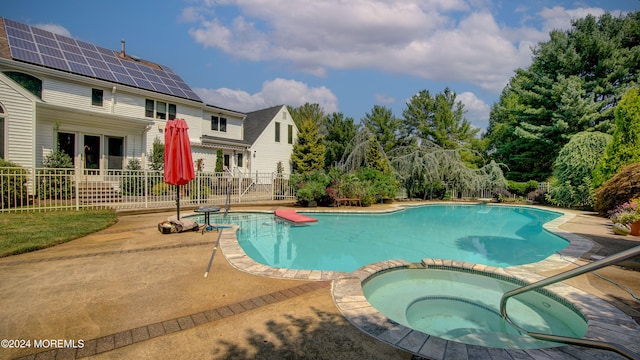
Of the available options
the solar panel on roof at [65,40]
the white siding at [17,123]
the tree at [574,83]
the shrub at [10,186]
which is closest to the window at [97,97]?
the solar panel on roof at [65,40]

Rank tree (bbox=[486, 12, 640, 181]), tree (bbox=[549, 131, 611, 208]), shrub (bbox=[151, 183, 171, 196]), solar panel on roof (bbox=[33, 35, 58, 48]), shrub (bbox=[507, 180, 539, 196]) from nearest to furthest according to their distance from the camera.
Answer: shrub (bbox=[151, 183, 171, 196]) < solar panel on roof (bbox=[33, 35, 58, 48]) < tree (bbox=[549, 131, 611, 208]) < shrub (bbox=[507, 180, 539, 196]) < tree (bbox=[486, 12, 640, 181])

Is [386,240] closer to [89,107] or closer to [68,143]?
[68,143]

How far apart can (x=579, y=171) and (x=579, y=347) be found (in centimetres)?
1734

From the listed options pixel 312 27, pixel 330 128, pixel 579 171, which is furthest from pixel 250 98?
pixel 579 171

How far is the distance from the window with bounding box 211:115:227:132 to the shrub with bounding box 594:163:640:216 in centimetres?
2192

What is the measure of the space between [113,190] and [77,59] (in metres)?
9.58

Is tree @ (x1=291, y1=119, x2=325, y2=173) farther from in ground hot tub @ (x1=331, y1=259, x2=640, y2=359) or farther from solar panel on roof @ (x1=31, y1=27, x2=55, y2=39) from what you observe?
in ground hot tub @ (x1=331, y1=259, x2=640, y2=359)

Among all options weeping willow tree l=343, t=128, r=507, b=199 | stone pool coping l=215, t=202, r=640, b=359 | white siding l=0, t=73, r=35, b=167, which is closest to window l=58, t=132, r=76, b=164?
white siding l=0, t=73, r=35, b=167

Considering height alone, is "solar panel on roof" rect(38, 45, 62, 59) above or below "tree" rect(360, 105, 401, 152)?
above

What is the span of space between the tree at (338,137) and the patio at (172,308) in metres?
24.1

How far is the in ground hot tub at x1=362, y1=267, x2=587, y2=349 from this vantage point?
3878 millimetres

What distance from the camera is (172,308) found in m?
3.65

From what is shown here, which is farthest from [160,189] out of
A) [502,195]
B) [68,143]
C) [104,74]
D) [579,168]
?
[502,195]

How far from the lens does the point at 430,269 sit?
597 centimetres
